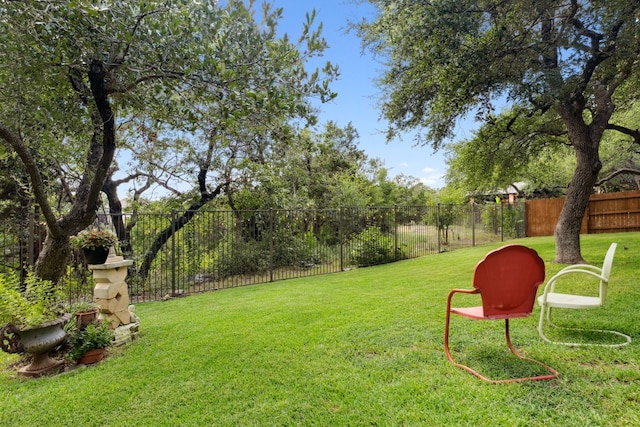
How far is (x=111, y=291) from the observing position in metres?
4.22

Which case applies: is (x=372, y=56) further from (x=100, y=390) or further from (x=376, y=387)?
(x=100, y=390)

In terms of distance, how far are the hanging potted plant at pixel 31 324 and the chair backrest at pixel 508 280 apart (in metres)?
4.04

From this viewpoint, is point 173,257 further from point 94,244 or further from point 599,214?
point 599,214

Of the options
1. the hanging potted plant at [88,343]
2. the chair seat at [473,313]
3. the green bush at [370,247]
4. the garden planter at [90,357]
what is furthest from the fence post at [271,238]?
the chair seat at [473,313]

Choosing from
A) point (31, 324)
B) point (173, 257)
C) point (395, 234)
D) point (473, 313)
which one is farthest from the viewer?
point (395, 234)

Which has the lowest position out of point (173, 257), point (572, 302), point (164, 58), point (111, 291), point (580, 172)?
point (572, 302)

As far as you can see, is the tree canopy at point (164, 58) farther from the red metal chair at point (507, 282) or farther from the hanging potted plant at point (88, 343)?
the red metal chair at point (507, 282)

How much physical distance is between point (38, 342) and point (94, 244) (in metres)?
1.16

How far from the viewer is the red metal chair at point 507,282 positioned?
2.88m

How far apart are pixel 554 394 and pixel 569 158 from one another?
2147 cm

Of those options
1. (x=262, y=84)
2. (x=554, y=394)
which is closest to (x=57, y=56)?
(x=262, y=84)

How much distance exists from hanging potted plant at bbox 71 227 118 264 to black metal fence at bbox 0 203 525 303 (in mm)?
2599

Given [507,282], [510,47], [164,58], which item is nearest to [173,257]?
[164,58]

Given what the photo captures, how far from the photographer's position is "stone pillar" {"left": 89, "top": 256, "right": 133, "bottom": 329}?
421cm
